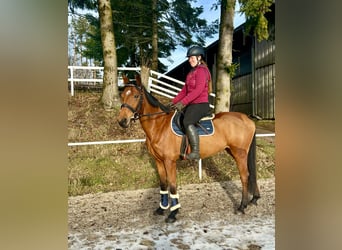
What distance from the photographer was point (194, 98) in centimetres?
218

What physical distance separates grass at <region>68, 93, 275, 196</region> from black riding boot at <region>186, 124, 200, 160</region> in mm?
1149

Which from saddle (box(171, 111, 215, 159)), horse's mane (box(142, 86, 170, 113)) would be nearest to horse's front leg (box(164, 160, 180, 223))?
saddle (box(171, 111, 215, 159))

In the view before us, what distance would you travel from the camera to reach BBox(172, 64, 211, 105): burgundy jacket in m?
2.15

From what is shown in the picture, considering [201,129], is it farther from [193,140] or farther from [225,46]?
[225,46]

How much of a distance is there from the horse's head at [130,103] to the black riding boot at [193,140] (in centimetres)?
42

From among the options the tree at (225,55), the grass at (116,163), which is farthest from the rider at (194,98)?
the tree at (225,55)

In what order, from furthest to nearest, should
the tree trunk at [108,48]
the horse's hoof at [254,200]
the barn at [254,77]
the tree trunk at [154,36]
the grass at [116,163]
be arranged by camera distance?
1. the tree trunk at [154,36]
2. the barn at [254,77]
3. the tree trunk at [108,48]
4. the grass at [116,163]
5. the horse's hoof at [254,200]

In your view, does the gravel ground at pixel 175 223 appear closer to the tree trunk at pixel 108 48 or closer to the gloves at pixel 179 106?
the gloves at pixel 179 106

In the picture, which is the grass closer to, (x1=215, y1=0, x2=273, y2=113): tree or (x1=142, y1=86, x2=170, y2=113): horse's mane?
(x1=215, y1=0, x2=273, y2=113): tree

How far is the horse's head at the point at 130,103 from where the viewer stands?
6.93ft

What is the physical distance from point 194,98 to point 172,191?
2.42ft
